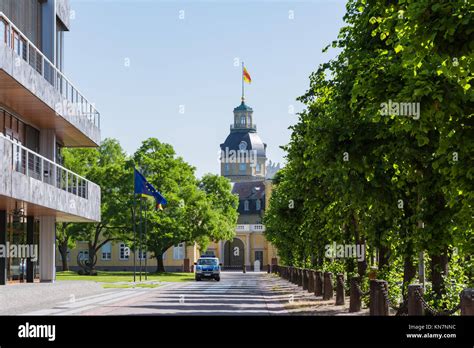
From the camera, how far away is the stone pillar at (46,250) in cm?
3650

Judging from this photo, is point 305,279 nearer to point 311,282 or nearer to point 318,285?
point 311,282

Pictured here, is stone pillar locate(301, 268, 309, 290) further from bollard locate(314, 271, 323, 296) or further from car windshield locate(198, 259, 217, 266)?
car windshield locate(198, 259, 217, 266)

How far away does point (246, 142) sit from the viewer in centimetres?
16612

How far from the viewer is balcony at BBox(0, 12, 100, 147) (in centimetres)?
2583

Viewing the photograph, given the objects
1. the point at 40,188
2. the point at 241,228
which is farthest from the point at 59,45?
the point at 241,228

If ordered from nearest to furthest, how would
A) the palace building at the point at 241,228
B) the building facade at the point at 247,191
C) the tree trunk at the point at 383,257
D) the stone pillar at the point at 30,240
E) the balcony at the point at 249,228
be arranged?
the tree trunk at the point at 383,257
the stone pillar at the point at 30,240
the palace building at the point at 241,228
the balcony at the point at 249,228
the building facade at the point at 247,191

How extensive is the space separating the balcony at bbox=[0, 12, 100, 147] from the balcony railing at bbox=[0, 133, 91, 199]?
1.63 m

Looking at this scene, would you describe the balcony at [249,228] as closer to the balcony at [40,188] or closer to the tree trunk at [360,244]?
the balcony at [40,188]

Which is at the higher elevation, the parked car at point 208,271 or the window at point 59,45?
the window at point 59,45

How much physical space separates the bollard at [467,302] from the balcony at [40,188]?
52.2 feet

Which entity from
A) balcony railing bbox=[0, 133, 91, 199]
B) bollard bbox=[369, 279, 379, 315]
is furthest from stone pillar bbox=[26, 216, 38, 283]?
bollard bbox=[369, 279, 379, 315]

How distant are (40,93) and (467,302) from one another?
20.4 meters

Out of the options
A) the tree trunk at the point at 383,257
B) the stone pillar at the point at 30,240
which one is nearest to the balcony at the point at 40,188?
the stone pillar at the point at 30,240
